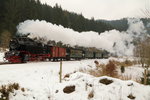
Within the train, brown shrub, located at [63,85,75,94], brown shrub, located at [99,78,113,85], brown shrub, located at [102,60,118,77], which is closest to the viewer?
brown shrub, located at [63,85,75,94]

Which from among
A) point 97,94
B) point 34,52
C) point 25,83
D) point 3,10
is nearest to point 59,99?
point 97,94

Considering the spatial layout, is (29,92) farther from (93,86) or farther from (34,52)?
(34,52)

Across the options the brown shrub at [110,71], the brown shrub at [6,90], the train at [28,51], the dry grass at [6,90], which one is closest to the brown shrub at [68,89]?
the dry grass at [6,90]

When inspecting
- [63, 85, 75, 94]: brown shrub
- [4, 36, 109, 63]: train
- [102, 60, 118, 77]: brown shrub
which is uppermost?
[4, 36, 109, 63]: train

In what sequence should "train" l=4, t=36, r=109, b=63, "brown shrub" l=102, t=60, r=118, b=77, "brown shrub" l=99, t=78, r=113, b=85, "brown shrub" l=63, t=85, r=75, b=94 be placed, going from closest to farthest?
"brown shrub" l=63, t=85, r=75, b=94 → "brown shrub" l=99, t=78, r=113, b=85 → "brown shrub" l=102, t=60, r=118, b=77 → "train" l=4, t=36, r=109, b=63

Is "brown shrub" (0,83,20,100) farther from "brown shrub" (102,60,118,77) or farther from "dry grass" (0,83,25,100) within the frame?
"brown shrub" (102,60,118,77)

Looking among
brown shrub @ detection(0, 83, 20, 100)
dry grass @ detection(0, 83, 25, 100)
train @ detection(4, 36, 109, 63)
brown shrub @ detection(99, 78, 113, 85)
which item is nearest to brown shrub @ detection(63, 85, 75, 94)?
brown shrub @ detection(99, 78, 113, 85)

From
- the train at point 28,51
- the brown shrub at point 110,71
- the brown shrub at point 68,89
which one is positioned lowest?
the brown shrub at point 68,89

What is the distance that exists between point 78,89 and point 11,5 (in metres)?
48.9

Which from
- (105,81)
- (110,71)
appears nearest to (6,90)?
(105,81)

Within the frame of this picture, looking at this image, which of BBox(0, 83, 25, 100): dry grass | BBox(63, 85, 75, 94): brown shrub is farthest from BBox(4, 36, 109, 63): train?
BBox(63, 85, 75, 94): brown shrub

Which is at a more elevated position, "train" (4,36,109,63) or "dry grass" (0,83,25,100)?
"train" (4,36,109,63)

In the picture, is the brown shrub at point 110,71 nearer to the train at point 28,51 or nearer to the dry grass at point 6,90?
the dry grass at point 6,90

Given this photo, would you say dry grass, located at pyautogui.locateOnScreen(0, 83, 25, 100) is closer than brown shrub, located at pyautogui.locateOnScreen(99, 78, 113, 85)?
Yes
